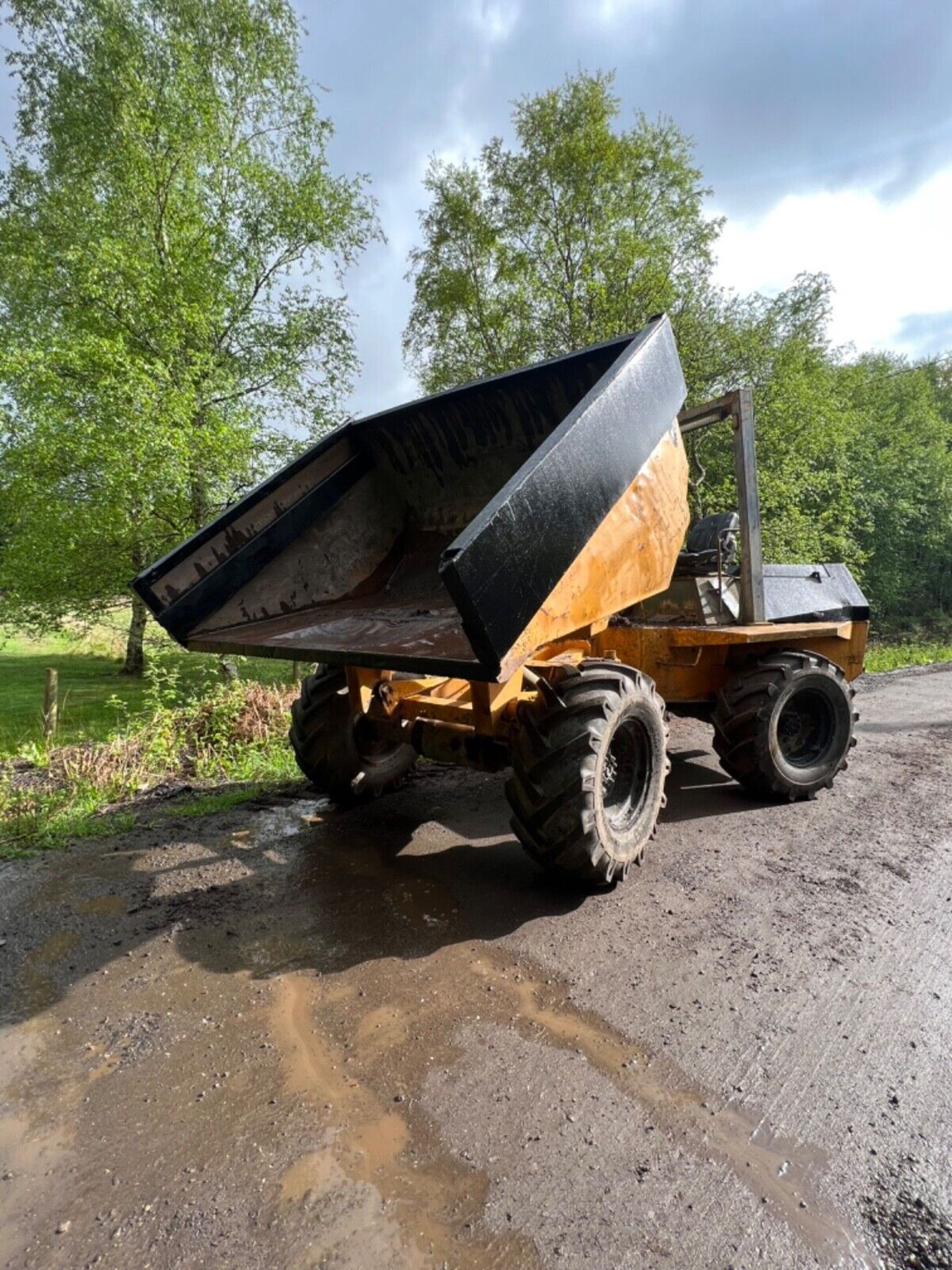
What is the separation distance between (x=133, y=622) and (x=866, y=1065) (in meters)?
11.8

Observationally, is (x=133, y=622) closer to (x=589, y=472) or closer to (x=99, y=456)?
(x=99, y=456)

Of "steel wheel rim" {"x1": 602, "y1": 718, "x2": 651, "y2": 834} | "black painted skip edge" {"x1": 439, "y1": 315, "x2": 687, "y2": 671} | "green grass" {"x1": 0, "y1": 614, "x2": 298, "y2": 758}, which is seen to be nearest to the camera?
"black painted skip edge" {"x1": 439, "y1": 315, "x2": 687, "y2": 671}

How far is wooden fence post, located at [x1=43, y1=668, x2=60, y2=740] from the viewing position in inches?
239

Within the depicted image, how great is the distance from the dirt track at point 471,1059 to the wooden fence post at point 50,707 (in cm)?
315

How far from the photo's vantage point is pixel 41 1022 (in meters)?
2.16

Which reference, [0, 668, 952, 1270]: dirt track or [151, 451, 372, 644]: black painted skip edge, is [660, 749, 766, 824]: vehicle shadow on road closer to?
[0, 668, 952, 1270]: dirt track

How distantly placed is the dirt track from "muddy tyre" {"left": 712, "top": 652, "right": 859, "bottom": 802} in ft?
2.11

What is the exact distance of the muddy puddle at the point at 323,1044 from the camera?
4.90ft

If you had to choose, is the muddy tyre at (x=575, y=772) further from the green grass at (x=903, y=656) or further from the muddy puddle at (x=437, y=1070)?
the green grass at (x=903, y=656)

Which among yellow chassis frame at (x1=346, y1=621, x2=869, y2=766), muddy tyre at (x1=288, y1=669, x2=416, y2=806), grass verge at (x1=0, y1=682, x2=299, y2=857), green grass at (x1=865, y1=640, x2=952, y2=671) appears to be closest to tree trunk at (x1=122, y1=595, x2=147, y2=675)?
grass verge at (x1=0, y1=682, x2=299, y2=857)

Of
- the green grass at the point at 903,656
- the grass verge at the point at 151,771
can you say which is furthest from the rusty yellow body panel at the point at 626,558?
the green grass at the point at 903,656

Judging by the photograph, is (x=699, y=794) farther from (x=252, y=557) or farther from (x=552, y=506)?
(x=252, y=557)

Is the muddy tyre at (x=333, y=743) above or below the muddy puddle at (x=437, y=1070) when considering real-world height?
above

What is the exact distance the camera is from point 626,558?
10.1ft
